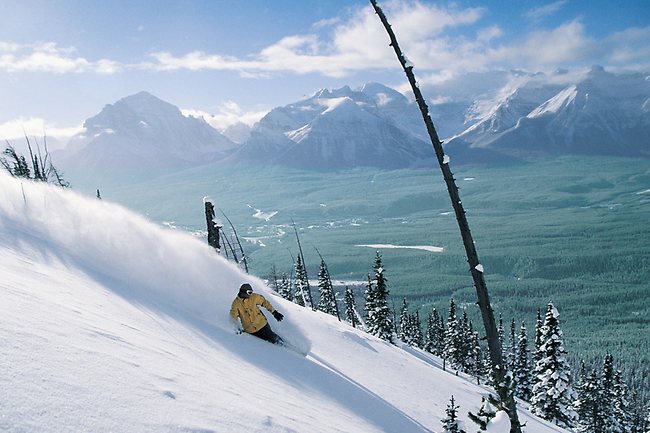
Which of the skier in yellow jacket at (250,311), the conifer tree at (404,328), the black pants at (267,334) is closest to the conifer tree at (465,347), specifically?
the conifer tree at (404,328)

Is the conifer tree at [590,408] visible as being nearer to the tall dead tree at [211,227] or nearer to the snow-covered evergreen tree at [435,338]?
the snow-covered evergreen tree at [435,338]

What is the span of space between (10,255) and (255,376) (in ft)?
15.5

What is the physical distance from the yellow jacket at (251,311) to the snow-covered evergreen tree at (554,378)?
31.7m

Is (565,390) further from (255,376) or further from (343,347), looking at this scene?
(255,376)

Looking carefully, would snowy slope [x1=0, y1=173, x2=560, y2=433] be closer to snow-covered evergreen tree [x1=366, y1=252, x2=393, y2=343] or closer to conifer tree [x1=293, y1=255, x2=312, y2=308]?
conifer tree [x1=293, y1=255, x2=312, y2=308]

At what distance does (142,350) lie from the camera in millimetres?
5211

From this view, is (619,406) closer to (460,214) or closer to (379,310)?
(379,310)

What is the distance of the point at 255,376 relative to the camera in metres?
6.94

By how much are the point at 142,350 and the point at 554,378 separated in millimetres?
38822

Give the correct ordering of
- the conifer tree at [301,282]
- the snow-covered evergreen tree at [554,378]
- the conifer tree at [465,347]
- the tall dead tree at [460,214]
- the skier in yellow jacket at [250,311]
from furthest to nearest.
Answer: the conifer tree at [465,347] < the snow-covered evergreen tree at [554,378] < the conifer tree at [301,282] < the skier in yellow jacket at [250,311] < the tall dead tree at [460,214]

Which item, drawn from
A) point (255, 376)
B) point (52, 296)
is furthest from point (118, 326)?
point (255, 376)

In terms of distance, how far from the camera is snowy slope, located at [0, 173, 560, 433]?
346 centimetres

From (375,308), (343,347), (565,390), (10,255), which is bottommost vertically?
(565,390)

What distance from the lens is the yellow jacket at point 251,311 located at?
9625mm
